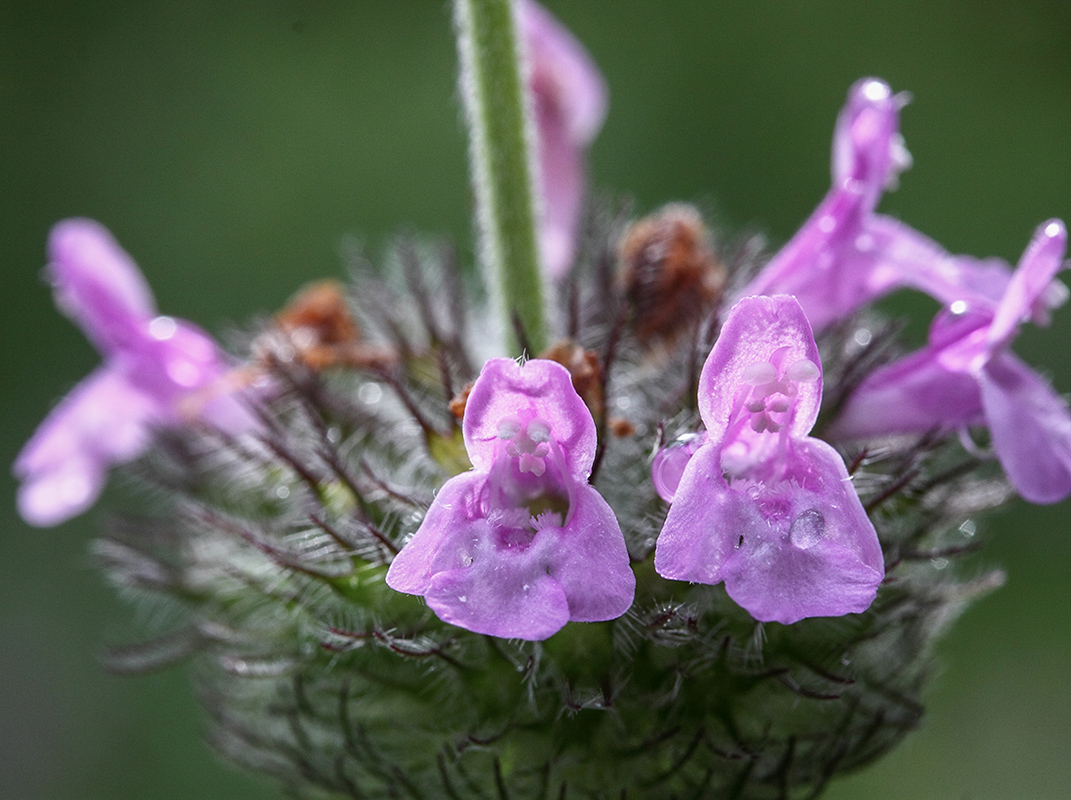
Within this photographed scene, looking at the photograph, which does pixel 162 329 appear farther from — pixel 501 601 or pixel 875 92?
pixel 875 92

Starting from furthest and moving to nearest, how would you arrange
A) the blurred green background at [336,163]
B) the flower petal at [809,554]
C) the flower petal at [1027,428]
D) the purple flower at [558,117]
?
the blurred green background at [336,163] < the purple flower at [558,117] < the flower petal at [1027,428] < the flower petal at [809,554]

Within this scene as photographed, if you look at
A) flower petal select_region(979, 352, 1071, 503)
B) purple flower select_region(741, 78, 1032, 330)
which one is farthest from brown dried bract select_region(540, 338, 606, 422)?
flower petal select_region(979, 352, 1071, 503)

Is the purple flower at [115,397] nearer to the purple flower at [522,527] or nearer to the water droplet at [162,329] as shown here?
the water droplet at [162,329]

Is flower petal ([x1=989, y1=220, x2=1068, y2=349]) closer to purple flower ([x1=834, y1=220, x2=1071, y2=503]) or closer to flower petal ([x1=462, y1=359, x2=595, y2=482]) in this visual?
purple flower ([x1=834, y1=220, x2=1071, y2=503])

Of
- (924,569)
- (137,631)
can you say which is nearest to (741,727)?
(924,569)

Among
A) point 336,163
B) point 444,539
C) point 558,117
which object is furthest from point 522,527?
point 336,163

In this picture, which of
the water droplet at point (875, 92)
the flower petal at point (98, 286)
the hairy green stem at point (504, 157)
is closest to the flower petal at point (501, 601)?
the hairy green stem at point (504, 157)
